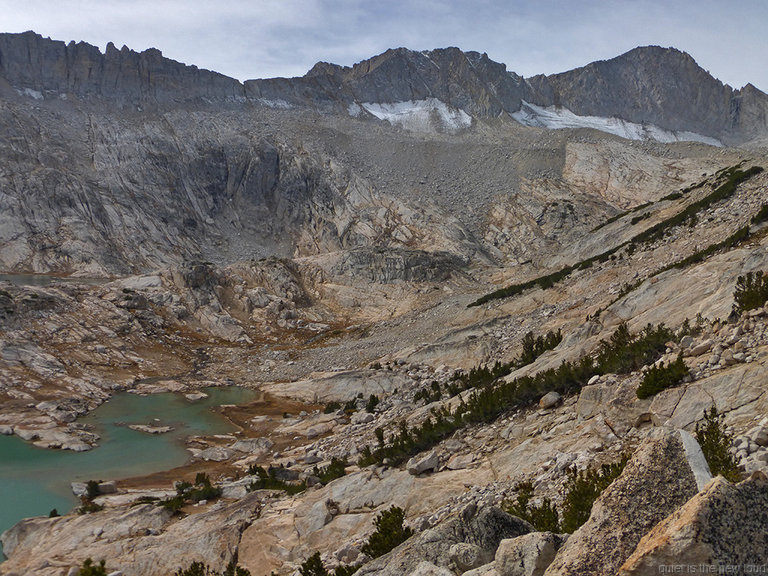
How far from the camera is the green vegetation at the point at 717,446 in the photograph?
7.14m

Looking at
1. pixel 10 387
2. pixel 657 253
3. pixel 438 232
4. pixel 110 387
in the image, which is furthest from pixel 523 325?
pixel 438 232

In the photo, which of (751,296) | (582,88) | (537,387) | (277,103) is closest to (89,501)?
(537,387)

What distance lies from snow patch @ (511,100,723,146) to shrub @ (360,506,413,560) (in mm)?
136688

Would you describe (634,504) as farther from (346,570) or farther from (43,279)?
(43,279)

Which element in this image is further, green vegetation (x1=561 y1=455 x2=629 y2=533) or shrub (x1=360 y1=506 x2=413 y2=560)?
shrub (x1=360 y1=506 x2=413 y2=560)

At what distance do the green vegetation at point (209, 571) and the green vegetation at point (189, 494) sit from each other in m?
4.40

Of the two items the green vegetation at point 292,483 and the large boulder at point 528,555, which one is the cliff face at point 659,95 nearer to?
the green vegetation at point 292,483

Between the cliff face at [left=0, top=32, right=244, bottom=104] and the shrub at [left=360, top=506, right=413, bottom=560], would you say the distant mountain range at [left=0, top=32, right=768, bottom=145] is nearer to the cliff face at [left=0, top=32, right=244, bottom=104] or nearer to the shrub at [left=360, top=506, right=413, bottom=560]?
the cliff face at [left=0, top=32, right=244, bottom=104]

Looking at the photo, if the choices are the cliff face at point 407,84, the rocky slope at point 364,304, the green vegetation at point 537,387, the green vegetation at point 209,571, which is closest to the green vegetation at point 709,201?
the rocky slope at point 364,304

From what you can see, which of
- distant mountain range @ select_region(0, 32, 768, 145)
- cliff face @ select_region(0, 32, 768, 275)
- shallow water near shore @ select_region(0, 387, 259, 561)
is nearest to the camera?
shallow water near shore @ select_region(0, 387, 259, 561)

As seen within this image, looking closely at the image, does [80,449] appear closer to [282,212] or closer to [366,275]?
[366,275]

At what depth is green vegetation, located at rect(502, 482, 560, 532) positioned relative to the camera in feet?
28.3

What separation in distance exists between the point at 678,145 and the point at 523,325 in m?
86.9

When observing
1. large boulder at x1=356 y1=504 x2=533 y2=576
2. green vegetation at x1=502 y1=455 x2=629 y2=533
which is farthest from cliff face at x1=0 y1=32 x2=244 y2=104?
large boulder at x1=356 y1=504 x2=533 y2=576
